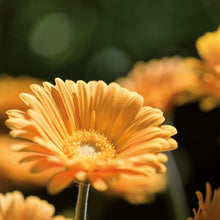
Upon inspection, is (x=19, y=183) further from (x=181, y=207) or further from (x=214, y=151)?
(x=214, y=151)

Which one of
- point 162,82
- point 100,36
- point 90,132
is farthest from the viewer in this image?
point 100,36

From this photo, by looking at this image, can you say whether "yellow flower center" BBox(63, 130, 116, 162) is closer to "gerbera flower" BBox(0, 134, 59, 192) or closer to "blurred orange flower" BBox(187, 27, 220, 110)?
"gerbera flower" BBox(0, 134, 59, 192)

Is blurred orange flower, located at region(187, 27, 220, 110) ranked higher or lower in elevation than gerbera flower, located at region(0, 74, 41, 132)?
lower

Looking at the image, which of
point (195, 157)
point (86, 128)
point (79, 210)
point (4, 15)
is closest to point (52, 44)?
point (4, 15)

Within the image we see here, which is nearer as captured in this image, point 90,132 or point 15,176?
point 90,132

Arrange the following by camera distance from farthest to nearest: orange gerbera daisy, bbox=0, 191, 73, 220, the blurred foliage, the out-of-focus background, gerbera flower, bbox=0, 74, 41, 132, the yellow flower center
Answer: the blurred foliage → the out-of-focus background → gerbera flower, bbox=0, 74, 41, 132 → the yellow flower center → orange gerbera daisy, bbox=0, 191, 73, 220

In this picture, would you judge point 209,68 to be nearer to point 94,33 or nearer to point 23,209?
point 23,209

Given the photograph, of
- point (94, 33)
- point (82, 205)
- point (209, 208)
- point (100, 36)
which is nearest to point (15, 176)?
point (82, 205)

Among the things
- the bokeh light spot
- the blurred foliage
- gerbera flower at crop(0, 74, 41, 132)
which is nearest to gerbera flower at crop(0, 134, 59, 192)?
gerbera flower at crop(0, 74, 41, 132)
